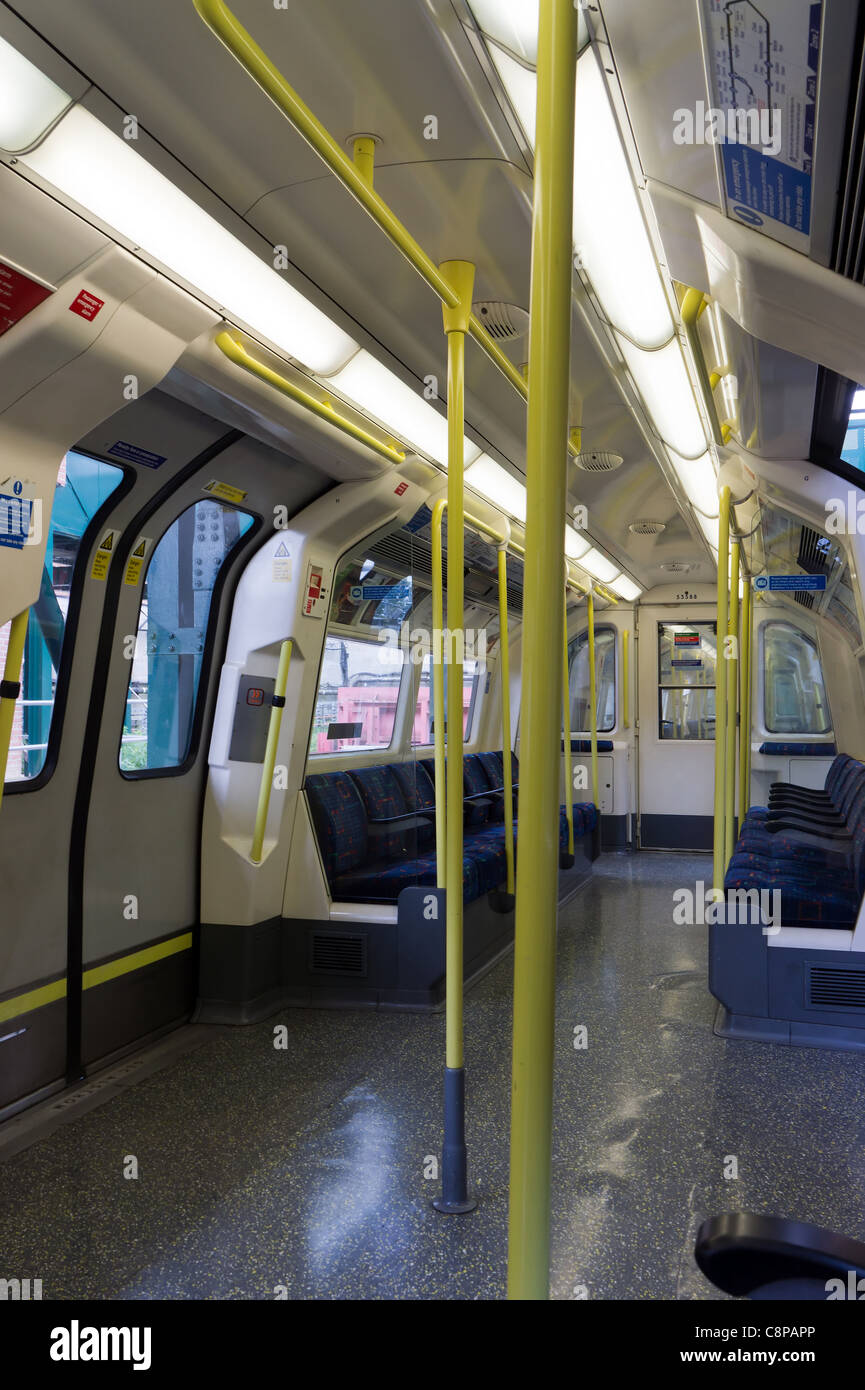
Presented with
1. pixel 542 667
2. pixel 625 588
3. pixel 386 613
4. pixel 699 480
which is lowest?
pixel 542 667

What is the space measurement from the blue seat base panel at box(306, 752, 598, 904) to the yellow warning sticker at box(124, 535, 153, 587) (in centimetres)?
162

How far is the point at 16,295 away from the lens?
2.57 metres

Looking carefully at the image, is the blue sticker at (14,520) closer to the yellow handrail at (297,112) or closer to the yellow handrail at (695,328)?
the yellow handrail at (297,112)

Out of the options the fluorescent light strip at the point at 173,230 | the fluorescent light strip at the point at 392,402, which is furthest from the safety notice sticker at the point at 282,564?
the fluorescent light strip at the point at 173,230

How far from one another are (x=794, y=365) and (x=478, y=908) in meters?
3.67

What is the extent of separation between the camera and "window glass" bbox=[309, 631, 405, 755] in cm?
574

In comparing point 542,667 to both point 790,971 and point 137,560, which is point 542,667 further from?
point 790,971

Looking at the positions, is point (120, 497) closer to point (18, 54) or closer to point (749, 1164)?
point (18, 54)

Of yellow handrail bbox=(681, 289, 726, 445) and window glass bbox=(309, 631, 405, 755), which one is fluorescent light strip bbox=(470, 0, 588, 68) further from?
window glass bbox=(309, 631, 405, 755)

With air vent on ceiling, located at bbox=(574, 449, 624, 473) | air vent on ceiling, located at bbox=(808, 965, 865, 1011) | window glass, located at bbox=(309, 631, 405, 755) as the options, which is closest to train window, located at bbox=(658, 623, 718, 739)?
window glass, located at bbox=(309, 631, 405, 755)

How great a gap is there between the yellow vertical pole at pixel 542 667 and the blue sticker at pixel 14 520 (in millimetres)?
1892

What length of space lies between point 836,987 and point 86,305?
432 centimetres

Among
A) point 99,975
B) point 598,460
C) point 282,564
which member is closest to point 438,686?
point 282,564
